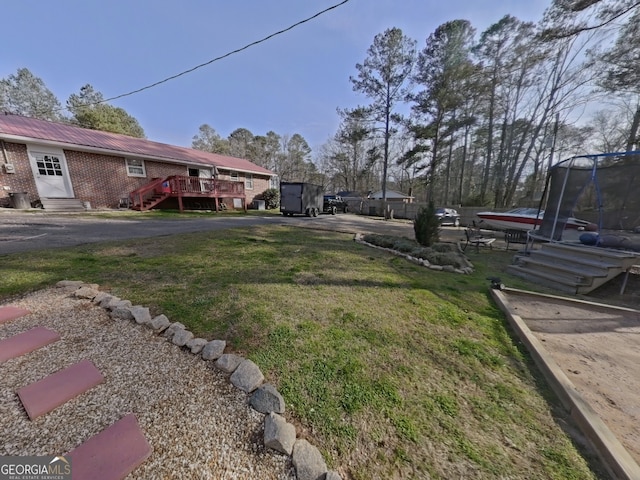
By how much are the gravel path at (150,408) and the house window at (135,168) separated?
12.8 meters

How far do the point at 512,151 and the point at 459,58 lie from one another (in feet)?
29.8

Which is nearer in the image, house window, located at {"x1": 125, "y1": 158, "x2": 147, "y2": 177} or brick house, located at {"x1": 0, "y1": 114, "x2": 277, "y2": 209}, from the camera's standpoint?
brick house, located at {"x1": 0, "y1": 114, "x2": 277, "y2": 209}

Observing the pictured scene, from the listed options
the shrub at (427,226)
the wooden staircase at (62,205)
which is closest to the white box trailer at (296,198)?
the shrub at (427,226)

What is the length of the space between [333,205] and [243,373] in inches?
→ 750

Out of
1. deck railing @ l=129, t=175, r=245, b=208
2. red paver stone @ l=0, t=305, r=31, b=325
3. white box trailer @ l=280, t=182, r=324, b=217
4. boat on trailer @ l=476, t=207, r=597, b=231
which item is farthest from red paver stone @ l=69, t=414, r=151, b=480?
white box trailer @ l=280, t=182, r=324, b=217

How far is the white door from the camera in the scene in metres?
9.55

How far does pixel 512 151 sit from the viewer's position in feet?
65.3

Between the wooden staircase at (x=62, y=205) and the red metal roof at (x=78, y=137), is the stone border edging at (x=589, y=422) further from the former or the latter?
the red metal roof at (x=78, y=137)

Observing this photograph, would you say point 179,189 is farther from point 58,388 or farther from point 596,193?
point 596,193

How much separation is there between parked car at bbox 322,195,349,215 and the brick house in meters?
8.63

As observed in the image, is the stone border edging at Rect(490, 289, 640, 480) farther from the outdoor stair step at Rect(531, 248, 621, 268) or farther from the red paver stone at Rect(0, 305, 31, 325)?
the red paver stone at Rect(0, 305, 31, 325)

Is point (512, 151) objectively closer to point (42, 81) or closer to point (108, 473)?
point (108, 473)

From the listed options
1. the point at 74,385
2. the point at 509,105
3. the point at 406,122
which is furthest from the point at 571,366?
the point at 509,105

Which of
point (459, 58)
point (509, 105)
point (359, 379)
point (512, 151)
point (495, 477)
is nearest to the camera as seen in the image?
point (495, 477)
